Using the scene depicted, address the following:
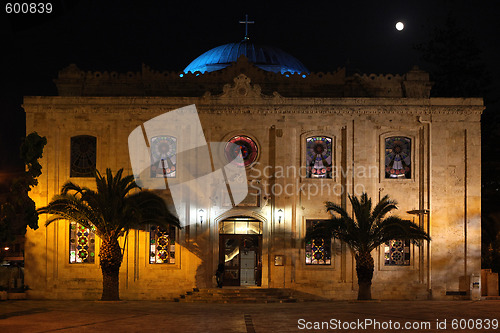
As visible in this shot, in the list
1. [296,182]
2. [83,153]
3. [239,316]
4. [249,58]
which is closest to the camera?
[239,316]

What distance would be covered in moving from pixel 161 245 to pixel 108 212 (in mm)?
3548

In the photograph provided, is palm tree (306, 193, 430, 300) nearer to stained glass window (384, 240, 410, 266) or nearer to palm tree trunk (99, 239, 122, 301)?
stained glass window (384, 240, 410, 266)

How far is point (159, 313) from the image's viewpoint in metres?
26.3

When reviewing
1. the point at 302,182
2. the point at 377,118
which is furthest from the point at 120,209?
the point at 377,118

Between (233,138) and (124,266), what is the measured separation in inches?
284

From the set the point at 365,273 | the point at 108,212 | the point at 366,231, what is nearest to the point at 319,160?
the point at 366,231

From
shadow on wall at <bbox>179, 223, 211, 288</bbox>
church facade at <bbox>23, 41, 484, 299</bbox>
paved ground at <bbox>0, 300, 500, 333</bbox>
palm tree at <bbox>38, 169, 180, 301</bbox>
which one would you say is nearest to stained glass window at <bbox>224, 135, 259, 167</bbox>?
church facade at <bbox>23, 41, 484, 299</bbox>

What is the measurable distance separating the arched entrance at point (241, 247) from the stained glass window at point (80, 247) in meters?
5.56

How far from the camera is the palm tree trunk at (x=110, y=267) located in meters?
30.9

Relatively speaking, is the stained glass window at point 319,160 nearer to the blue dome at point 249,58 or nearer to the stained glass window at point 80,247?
the blue dome at point 249,58

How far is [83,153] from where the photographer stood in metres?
33.5

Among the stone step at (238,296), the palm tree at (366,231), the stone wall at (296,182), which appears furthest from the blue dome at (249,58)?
the stone step at (238,296)

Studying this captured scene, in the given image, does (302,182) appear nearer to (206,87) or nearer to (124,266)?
(206,87)

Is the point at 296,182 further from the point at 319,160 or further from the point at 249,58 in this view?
the point at 249,58
